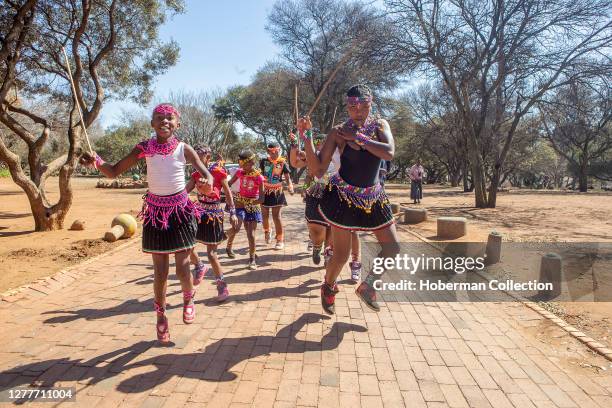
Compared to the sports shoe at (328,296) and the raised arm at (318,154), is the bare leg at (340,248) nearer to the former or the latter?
the sports shoe at (328,296)

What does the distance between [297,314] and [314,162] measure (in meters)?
1.80

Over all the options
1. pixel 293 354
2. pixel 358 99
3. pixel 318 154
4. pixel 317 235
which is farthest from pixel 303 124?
pixel 317 235

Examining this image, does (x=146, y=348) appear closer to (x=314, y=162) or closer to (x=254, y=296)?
(x=254, y=296)

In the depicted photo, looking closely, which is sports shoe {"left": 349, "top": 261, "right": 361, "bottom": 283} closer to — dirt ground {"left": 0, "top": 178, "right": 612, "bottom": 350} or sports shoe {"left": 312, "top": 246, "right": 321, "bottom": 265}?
sports shoe {"left": 312, "top": 246, "right": 321, "bottom": 265}

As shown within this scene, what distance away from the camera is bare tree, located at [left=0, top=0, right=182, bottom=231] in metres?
9.18

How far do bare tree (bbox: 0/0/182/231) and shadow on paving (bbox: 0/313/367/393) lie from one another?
23.3 feet

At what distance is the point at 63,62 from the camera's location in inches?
477

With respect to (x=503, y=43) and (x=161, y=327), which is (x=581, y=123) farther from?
(x=161, y=327)

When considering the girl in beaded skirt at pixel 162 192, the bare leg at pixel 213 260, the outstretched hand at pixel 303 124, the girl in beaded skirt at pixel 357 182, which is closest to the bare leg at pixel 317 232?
the bare leg at pixel 213 260

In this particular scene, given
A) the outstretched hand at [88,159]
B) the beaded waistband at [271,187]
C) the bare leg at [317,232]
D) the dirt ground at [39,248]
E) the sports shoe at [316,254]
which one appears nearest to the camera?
the outstretched hand at [88,159]

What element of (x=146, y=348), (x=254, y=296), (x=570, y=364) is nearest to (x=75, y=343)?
(x=146, y=348)

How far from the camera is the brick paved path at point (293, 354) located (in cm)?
294

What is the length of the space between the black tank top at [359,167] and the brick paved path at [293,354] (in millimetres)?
1538

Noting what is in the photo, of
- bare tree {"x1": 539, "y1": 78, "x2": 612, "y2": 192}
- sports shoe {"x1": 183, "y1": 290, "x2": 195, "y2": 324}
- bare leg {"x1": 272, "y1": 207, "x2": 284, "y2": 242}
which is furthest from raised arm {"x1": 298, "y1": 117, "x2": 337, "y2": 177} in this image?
bare tree {"x1": 539, "y1": 78, "x2": 612, "y2": 192}
